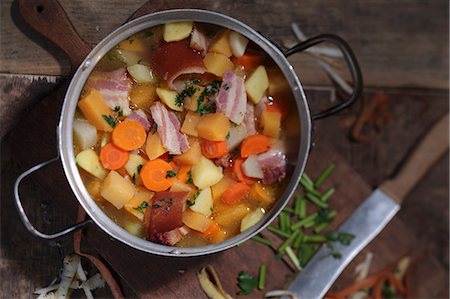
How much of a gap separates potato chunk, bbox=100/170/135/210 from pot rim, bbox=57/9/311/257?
Answer: 3 cm

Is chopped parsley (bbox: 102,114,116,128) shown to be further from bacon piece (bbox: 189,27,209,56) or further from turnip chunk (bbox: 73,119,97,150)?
bacon piece (bbox: 189,27,209,56)

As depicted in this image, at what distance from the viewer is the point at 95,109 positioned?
56.7 inches

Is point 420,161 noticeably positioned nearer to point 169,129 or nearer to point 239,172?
point 239,172

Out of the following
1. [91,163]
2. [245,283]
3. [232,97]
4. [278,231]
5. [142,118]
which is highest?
[232,97]

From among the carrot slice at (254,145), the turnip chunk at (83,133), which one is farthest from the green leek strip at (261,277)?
the turnip chunk at (83,133)

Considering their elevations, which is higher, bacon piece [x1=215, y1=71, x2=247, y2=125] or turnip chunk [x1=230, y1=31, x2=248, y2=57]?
turnip chunk [x1=230, y1=31, x2=248, y2=57]

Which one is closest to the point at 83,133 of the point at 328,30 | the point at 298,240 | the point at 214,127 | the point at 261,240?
the point at 214,127

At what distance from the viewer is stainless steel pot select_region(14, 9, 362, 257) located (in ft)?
4.68

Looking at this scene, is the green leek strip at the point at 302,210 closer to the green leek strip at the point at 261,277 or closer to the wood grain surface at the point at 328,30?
the green leek strip at the point at 261,277

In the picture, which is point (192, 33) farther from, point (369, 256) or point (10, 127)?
point (369, 256)

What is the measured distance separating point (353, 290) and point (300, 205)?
289 millimetres

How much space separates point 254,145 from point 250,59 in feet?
0.63

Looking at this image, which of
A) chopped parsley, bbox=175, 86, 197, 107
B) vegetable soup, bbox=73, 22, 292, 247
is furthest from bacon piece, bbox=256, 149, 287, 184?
chopped parsley, bbox=175, 86, 197, 107

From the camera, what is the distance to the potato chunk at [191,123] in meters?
1.49
